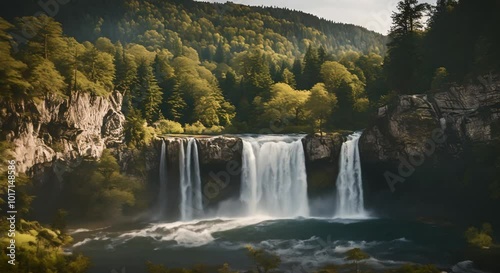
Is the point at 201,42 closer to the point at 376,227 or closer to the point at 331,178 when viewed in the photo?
the point at 331,178

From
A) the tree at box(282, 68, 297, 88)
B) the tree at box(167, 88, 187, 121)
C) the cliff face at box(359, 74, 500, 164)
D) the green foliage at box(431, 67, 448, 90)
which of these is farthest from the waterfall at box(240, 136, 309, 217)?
the tree at box(282, 68, 297, 88)

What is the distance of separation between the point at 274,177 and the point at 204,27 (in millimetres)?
103294

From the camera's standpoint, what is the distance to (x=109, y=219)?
4159 cm

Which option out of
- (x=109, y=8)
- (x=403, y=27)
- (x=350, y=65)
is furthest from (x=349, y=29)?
(x=403, y=27)

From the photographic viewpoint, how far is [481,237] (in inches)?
1268

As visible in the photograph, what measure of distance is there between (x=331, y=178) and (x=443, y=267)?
19.1 m

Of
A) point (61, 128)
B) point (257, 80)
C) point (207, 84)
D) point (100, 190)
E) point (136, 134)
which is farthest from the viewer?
point (207, 84)

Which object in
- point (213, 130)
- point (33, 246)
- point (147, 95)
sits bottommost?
point (33, 246)

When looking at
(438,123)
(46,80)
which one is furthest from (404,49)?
(46,80)

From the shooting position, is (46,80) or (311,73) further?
(311,73)

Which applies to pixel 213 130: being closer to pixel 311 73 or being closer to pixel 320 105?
pixel 320 105

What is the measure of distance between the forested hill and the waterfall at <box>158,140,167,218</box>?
246ft

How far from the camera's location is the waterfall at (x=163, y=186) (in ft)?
149

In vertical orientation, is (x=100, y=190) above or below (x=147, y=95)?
below
